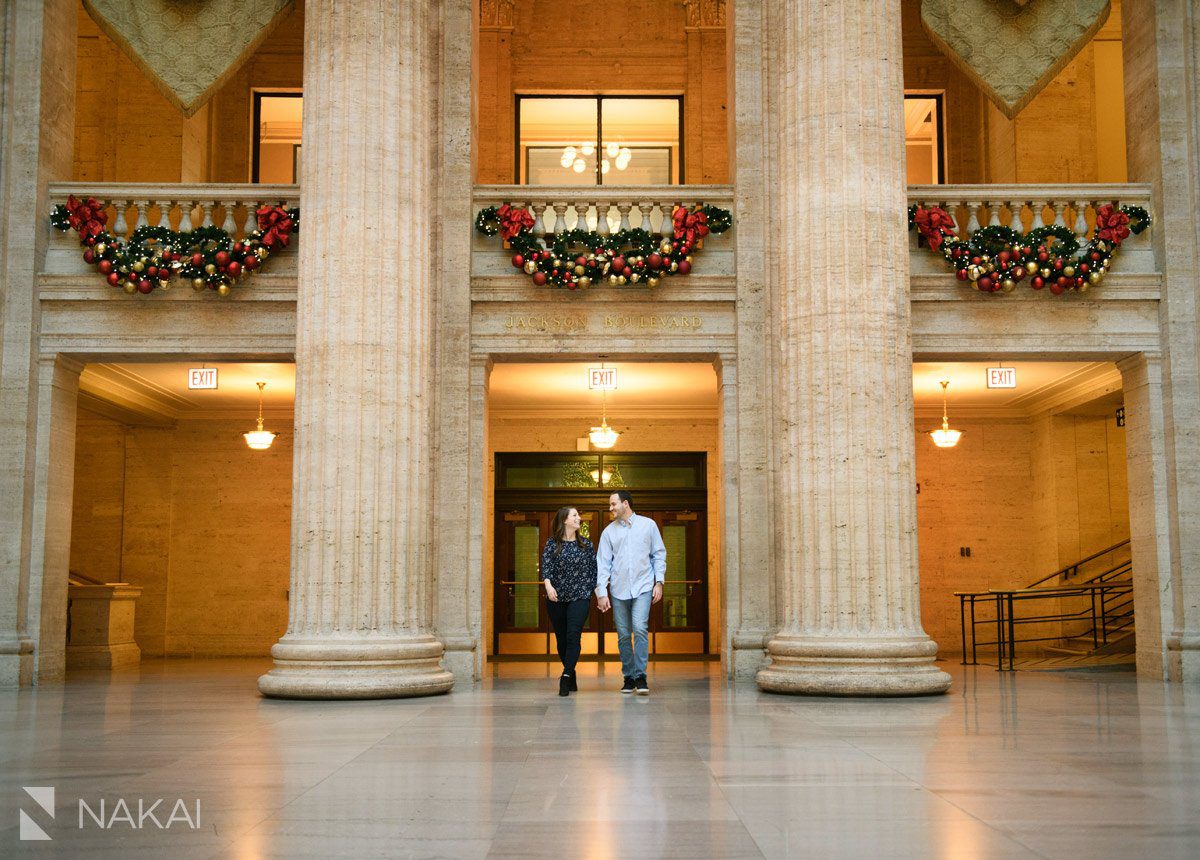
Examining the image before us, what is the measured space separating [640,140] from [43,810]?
1736 cm

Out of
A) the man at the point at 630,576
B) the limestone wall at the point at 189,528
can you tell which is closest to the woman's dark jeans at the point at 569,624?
the man at the point at 630,576

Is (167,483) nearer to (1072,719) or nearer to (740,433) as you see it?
(740,433)

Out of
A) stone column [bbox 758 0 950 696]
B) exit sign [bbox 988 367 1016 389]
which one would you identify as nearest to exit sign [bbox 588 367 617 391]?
stone column [bbox 758 0 950 696]

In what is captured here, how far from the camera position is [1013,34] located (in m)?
15.5

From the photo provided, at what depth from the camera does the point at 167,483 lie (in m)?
21.4

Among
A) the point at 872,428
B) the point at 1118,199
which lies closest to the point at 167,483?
the point at 872,428

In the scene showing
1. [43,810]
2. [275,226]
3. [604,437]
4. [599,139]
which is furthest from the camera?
[599,139]

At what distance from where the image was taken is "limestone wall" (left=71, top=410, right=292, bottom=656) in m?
21.0

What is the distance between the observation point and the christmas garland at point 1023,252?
14586 millimetres

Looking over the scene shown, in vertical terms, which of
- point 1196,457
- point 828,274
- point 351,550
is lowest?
point 351,550

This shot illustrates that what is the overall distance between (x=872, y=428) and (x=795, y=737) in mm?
4721

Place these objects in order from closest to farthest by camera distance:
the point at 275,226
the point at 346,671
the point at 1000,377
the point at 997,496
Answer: the point at 346,671 < the point at 275,226 < the point at 1000,377 < the point at 997,496

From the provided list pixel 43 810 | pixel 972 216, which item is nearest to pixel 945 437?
pixel 972 216

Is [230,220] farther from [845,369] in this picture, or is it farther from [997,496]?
[997,496]
